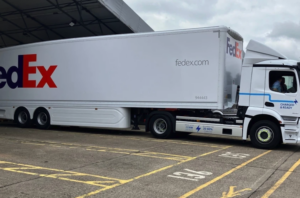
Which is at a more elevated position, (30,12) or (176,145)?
(30,12)

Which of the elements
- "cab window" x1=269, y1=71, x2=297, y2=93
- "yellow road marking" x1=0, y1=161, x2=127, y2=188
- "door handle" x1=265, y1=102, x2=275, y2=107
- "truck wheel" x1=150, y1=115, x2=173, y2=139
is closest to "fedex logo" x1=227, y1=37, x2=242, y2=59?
"cab window" x1=269, y1=71, x2=297, y2=93

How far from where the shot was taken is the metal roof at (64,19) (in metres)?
18.5

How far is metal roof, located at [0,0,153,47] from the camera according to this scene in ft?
60.5

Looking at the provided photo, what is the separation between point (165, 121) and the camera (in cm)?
1205

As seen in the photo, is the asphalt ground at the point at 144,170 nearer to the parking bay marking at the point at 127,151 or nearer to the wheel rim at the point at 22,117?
the parking bay marking at the point at 127,151

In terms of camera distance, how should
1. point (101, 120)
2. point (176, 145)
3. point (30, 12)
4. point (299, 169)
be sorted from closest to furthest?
point (299, 169)
point (176, 145)
point (101, 120)
point (30, 12)

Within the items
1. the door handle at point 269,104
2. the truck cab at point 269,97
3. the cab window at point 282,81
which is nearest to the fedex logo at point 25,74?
the truck cab at point 269,97

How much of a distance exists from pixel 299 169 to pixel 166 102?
5.36 meters

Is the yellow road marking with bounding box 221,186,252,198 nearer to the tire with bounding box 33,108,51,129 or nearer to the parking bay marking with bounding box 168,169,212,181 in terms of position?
the parking bay marking with bounding box 168,169,212,181

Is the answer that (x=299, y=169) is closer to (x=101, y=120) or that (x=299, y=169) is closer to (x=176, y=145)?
(x=176, y=145)

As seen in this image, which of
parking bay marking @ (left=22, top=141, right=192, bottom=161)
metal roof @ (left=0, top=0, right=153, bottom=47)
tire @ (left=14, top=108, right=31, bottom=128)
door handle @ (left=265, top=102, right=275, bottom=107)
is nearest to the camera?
parking bay marking @ (left=22, top=141, right=192, bottom=161)

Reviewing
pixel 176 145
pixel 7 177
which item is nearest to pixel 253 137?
pixel 176 145

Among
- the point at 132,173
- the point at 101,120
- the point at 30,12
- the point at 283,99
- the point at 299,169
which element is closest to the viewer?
the point at 132,173

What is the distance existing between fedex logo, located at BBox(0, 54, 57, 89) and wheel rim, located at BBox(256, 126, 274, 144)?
29.0 ft
